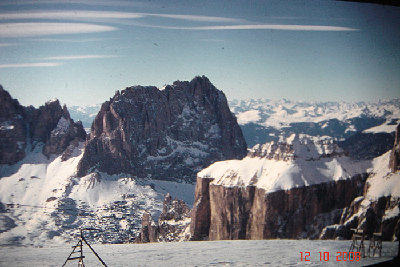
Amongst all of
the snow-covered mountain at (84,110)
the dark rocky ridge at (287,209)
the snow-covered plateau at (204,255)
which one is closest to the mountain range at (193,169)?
the dark rocky ridge at (287,209)

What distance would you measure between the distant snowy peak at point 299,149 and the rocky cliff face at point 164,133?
204ft

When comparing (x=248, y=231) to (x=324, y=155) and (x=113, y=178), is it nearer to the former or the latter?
(x=324, y=155)

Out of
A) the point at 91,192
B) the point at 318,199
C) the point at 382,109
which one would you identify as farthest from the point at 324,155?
the point at 91,192

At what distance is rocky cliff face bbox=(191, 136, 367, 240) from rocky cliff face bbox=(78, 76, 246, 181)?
61.4 meters

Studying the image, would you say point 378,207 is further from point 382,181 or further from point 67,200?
point 67,200

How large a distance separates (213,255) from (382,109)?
15.7 meters

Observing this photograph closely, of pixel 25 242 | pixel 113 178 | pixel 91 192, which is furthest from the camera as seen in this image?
pixel 113 178

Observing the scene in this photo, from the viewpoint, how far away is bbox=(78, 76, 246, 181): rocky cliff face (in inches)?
3846

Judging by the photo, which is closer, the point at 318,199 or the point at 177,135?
the point at 318,199

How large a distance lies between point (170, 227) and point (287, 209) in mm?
16098

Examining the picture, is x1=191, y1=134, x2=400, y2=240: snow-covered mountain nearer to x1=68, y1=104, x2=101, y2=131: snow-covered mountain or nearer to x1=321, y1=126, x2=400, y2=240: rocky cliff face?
x1=321, y1=126, x2=400, y2=240: rocky cliff face

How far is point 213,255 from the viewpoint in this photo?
674 inches

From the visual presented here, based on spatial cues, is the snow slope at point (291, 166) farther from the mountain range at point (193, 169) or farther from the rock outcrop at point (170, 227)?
the rock outcrop at point (170, 227)

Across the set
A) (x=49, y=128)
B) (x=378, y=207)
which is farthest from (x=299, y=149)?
(x=49, y=128)
